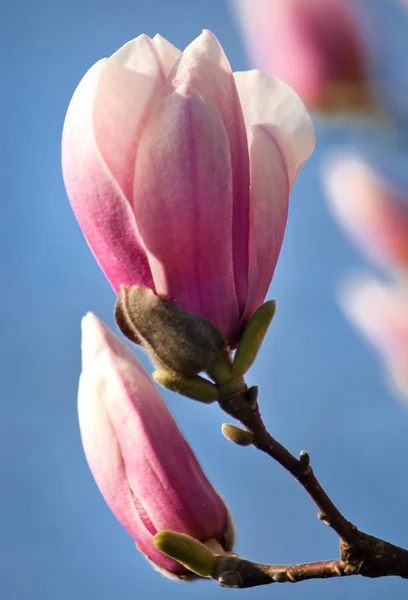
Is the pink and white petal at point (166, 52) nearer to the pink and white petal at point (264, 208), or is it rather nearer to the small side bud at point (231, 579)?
the pink and white petal at point (264, 208)

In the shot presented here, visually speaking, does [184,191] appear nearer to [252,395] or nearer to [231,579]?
[252,395]

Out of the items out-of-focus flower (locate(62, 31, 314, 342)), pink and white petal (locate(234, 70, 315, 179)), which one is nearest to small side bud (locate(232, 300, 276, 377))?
out-of-focus flower (locate(62, 31, 314, 342))

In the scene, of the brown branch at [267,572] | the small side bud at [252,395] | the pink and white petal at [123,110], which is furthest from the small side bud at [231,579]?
the pink and white petal at [123,110]

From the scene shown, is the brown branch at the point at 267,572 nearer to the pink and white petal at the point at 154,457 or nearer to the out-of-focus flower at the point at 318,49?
the pink and white petal at the point at 154,457

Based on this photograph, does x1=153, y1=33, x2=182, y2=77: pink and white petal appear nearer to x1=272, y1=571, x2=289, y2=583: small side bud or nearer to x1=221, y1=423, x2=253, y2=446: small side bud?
x1=221, y1=423, x2=253, y2=446: small side bud

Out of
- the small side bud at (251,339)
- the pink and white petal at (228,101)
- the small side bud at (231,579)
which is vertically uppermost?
the pink and white petal at (228,101)

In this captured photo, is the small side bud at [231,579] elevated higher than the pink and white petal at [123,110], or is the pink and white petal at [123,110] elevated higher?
the pink and white petal at [123,110]
